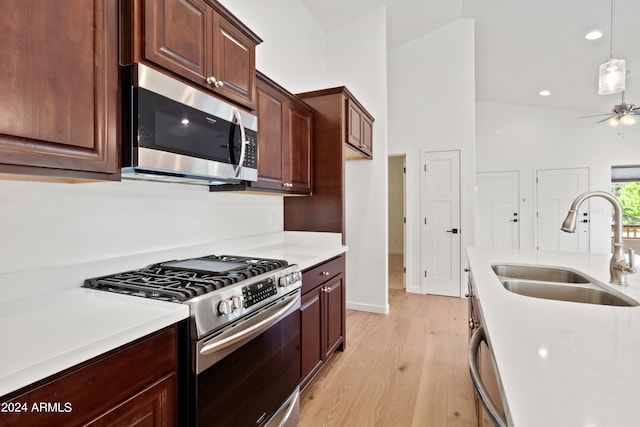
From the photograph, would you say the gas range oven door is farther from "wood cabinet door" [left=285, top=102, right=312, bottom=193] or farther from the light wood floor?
"wood cabinet door" [left=285, top=102, right=312, bottom=193]

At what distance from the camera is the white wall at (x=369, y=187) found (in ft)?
12.1

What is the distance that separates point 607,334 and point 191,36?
5.87 feet

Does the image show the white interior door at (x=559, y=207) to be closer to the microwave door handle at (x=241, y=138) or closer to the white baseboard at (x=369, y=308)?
the white baseboard at (x=369, y=308)

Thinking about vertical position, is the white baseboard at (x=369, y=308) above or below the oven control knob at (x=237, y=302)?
below

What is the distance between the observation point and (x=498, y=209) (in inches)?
261

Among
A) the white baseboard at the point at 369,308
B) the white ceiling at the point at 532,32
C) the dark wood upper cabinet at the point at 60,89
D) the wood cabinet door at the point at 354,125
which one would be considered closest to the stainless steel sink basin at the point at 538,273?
the wood cabinet door at the point at 354,125

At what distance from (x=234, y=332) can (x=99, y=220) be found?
802 mm

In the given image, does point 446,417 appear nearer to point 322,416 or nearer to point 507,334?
point 322,416

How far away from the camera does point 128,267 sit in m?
1.54

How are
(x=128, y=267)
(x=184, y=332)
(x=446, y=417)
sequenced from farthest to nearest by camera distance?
(x=446, y=417) → (x=128, y=267) → (x=184, y=332)

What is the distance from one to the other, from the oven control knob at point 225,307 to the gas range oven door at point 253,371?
83mm

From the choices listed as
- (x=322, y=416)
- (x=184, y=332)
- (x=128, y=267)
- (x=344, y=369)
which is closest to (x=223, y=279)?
(x=184, y=332)

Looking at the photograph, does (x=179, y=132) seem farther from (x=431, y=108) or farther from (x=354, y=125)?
(x=431, y=108)

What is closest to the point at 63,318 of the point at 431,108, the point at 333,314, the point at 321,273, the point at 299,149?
the point at 321,273
